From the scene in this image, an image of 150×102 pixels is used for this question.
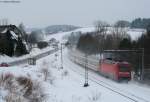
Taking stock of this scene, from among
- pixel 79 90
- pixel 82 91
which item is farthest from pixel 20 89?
pixel 79 90

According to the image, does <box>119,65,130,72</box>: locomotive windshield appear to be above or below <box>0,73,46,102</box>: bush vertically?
below

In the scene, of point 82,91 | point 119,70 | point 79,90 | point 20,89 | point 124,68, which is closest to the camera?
point 20,89

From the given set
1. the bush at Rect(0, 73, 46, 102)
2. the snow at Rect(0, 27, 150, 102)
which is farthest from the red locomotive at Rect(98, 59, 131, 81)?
the bush at Rect(0, 73, 46, 102)

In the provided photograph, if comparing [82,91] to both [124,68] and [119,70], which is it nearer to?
[119,70]

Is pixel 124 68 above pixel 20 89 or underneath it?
underneath

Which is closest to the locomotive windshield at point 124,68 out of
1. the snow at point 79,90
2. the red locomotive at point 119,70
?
the red locomotive at point 119,70

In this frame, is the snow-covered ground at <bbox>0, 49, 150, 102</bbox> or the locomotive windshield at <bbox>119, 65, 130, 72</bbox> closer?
the snow-covered ground at <bbox>0, 49, 150, 102</bbox>

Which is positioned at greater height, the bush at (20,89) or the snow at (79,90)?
the bush at (20,89)

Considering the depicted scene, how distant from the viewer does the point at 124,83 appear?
1801 inches

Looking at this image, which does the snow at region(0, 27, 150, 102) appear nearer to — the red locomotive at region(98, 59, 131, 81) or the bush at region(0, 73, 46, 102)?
the bush at region(0, 73, 46, 102)

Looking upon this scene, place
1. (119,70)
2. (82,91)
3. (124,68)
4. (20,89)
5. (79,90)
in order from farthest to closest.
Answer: (124,68), (119,70), (79,90), (82,91), (20,89)

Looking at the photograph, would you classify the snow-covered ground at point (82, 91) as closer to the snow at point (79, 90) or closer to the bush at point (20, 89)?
the snow at point (79, 90)

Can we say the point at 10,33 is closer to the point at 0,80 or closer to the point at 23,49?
the point at 23,49

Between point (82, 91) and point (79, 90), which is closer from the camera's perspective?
point (82, 91)
